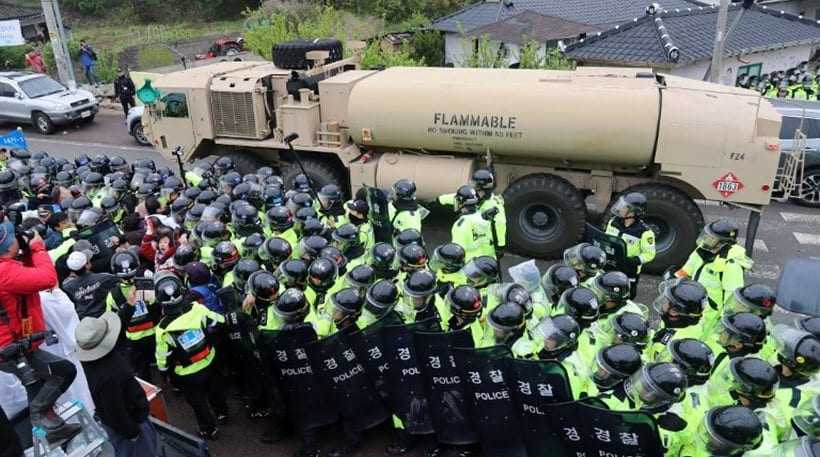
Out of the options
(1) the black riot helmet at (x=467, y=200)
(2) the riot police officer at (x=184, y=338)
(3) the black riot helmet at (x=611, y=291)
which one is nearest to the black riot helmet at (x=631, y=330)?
(3) the black riot helmet at (x=611, y=291)

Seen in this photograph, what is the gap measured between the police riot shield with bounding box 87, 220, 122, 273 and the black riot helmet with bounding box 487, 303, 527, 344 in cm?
421

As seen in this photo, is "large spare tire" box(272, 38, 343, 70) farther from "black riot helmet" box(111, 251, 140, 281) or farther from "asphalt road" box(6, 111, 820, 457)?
"black riot helmet" box(111, 251, 140, 281)

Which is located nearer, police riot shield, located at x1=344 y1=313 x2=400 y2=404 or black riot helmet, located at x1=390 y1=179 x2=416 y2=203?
police riot shield, located at x1=344 y1=313 x2=400 y2=404

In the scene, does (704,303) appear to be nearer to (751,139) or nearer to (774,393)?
(774,393)

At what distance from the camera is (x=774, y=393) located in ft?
12.2

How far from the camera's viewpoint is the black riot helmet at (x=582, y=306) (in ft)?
14.8

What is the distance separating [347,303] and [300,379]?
0.72 metres

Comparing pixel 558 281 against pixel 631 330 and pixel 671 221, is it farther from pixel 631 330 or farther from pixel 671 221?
pixel 671 221

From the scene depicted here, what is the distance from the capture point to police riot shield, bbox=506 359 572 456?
4.02 metres

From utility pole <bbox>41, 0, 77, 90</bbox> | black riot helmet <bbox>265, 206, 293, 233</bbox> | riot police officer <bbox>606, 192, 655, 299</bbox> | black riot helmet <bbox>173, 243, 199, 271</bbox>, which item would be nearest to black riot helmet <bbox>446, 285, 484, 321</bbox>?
riot police officer <bbox>606, 192, 655, 299</bbox>

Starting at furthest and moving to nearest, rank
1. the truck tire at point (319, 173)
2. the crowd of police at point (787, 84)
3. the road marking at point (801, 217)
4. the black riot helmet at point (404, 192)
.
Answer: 1. the crowd of police at point (787, 84)
2. the road marking at point (801, 217)
3. the truck tire at point (319, 173)
4. the black riot helmet at point (404, 192)

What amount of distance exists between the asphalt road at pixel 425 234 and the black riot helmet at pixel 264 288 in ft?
4.57

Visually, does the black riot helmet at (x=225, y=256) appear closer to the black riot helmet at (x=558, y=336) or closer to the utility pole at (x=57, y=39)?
the black riot helmet at (x=558, y=336)

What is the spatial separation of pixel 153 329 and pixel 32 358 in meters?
1.52
